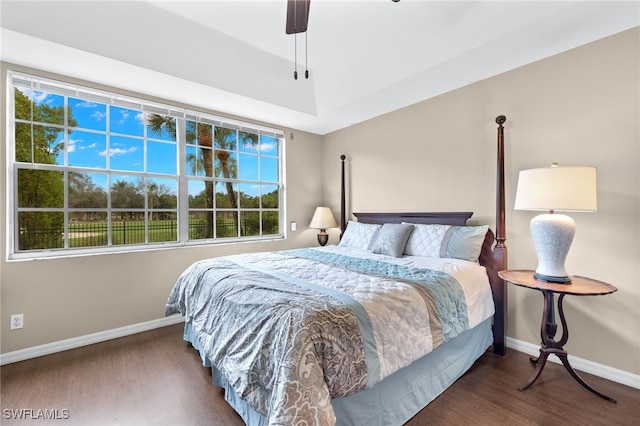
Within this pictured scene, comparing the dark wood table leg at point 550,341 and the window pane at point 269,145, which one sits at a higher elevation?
the window pane at point 269,145

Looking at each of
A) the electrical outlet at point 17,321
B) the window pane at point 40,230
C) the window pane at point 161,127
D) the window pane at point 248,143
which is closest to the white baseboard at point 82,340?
the electrical outlet at point 17,321

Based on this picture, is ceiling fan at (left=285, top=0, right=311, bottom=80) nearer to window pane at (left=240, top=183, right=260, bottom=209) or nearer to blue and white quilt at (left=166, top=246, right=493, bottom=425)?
blue and white quilt at (left=166, top=246, right=493, bottom=425)

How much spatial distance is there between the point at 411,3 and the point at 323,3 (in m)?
0.71

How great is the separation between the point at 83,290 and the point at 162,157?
5.01 feet

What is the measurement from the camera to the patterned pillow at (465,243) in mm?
2406

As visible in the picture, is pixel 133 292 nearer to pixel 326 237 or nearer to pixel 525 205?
pixel 326 237

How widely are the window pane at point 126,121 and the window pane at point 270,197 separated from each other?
5.32 feet

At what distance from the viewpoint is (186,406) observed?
5.60ft

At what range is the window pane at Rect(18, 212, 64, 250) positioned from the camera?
2414 millimetres

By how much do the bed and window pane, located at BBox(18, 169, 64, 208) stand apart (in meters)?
1.47

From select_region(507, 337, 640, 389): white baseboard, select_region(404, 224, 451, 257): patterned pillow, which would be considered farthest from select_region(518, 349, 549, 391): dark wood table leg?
select_region(404, 224, 451, 257): patterned pillow

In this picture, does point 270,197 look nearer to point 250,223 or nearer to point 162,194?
point 250,223

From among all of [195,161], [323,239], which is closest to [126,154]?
[195,161]

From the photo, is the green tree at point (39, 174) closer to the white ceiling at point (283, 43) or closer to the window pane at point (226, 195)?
the white ceiling at point (283, 43)
